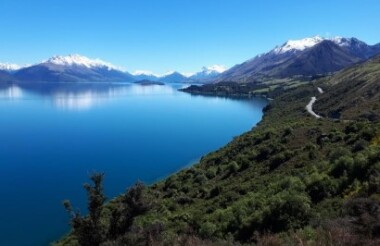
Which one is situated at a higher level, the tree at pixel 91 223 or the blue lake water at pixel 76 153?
the tree at pixel 91 223

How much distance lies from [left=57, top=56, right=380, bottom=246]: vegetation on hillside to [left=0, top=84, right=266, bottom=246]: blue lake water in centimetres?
1517

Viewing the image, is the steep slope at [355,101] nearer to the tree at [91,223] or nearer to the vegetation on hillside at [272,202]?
the vegetation on hillside at [272,202]

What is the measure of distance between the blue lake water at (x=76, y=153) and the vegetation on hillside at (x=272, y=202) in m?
15.2

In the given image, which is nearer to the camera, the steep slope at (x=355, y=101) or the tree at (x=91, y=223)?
the tree at (x=91, y=223)

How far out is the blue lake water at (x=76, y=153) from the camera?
56.0 metres

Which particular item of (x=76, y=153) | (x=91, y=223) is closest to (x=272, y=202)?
(x=91, y=223)

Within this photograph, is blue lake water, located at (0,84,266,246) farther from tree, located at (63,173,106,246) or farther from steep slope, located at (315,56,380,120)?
tree, located at (63,173,106,246)

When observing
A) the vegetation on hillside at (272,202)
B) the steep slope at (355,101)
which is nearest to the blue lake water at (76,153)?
the vegetation on hillside at (272,202)

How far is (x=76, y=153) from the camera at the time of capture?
9662cm

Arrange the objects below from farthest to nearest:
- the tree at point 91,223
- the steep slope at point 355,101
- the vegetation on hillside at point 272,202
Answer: the steep slope at point 355,101 < the tree at point 91,223 < the vegetation on hillside at point 272,202

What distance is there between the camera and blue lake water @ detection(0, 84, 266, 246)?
56.0 metres

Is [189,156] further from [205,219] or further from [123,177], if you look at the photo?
[205,219]

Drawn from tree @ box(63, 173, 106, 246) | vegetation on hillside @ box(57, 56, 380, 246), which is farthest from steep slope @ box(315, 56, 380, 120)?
tree @ box(63, 173, 106, 246)

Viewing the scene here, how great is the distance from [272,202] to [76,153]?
255 ft
